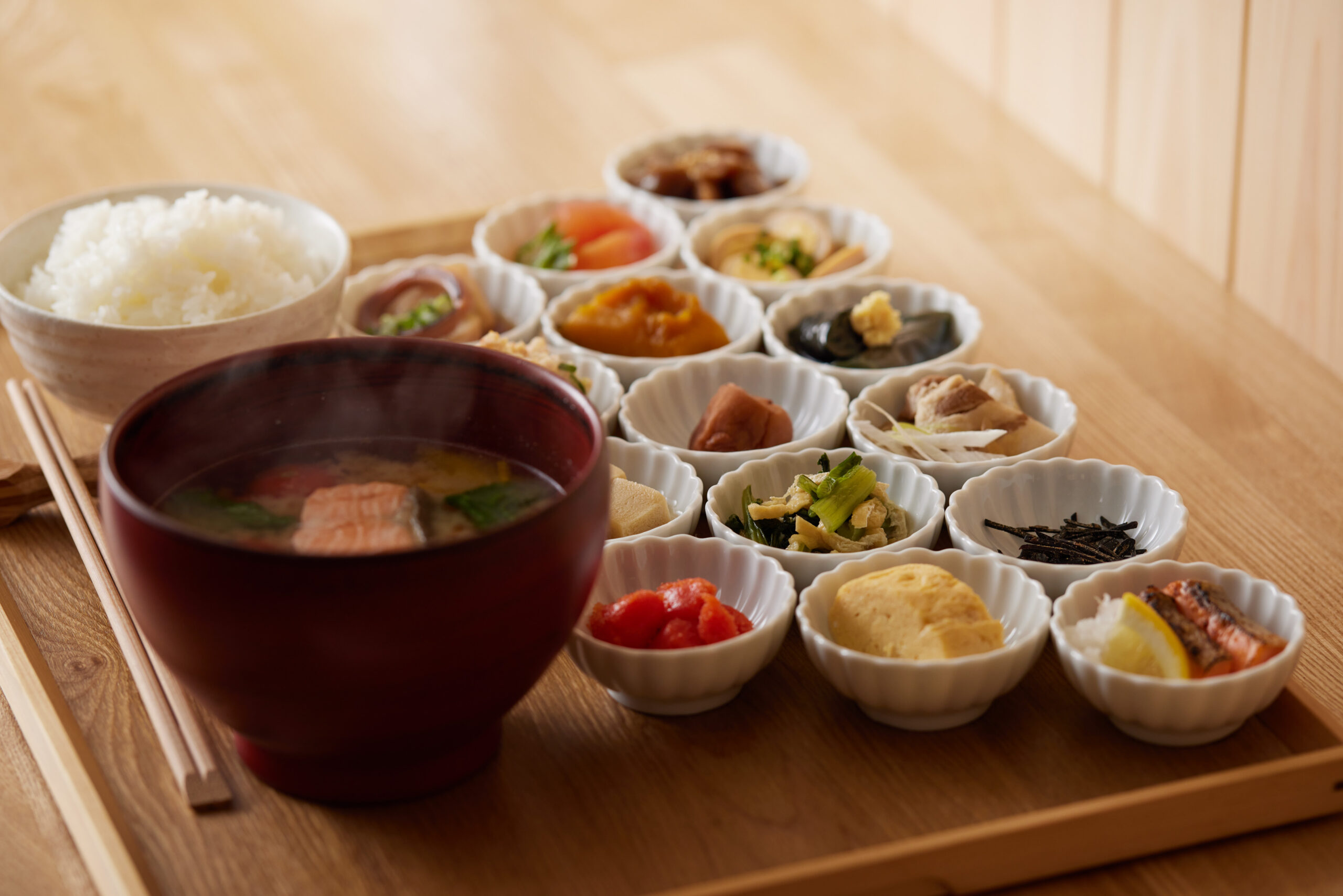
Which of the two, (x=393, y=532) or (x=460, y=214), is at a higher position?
(x=393, y=532)

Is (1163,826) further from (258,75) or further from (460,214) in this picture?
(258,75)

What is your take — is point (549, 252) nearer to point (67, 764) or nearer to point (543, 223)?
point (543, 223)

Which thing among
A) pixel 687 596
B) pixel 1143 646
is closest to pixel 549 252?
pixel 687 596

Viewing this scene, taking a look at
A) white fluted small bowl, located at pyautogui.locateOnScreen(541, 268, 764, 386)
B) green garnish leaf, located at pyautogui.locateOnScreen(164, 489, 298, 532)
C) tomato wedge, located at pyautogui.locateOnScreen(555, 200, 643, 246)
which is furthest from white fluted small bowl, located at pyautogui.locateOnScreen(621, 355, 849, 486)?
green garnish leaf, located at pyautogui.locateOnScreen(164, 489, 298, 532)

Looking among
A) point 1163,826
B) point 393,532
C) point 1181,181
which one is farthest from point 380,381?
point 1181,181

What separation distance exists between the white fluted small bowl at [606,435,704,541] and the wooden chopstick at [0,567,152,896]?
643 mm

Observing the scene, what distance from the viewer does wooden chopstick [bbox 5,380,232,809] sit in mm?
1264

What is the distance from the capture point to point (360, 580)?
3.37 feet

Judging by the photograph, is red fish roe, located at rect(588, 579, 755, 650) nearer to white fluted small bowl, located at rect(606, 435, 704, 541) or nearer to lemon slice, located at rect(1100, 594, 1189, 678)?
white fluted small bowl, located at rect(606, 435, 704, 541)

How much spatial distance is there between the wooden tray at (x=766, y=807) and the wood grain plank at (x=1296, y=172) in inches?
35.6

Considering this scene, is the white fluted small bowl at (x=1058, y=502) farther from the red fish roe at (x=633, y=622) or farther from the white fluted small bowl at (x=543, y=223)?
the white fluted small bowl at (x=543, y=223)

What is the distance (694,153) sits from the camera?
8.36 feet

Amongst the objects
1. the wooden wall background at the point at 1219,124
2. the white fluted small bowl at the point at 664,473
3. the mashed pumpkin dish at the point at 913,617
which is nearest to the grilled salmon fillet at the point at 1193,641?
the mashed pumpkin dish at the point at 913,617

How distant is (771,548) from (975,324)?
0.64 m
